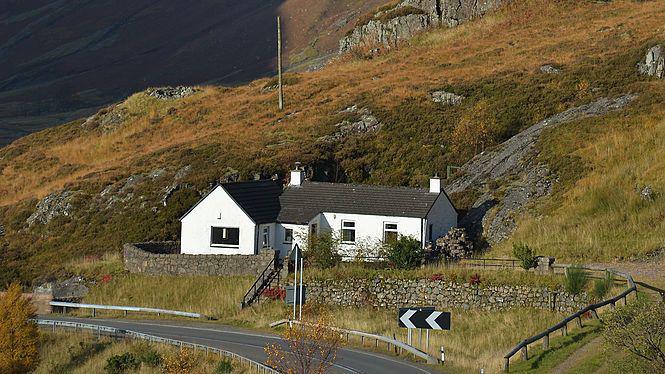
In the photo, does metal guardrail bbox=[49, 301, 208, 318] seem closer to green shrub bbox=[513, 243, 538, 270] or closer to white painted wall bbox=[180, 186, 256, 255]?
white painted wall bbox=[180, 186, 256, 255]

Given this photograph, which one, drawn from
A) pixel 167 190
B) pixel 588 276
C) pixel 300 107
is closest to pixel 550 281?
pixel 588 276

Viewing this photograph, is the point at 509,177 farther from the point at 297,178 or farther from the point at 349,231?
the point at 297,178

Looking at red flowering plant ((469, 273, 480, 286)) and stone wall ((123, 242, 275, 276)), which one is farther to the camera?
stone wall ((123, 242, 275, 276))

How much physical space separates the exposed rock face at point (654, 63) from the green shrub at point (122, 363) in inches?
1986

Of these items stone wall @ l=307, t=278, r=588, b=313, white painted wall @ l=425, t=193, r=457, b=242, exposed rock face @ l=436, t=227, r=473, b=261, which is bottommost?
stone wall @ l=307, t=278, r=588, b=313

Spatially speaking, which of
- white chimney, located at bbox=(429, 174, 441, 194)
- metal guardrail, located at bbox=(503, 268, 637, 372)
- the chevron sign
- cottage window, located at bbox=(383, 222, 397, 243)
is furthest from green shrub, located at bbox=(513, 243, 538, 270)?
the chevron sign

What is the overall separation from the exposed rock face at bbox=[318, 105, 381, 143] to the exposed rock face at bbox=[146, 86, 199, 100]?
1202 inches

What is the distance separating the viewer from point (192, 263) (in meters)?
49.8

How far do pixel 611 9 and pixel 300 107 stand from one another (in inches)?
1438

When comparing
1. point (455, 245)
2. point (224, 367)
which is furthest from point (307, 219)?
point (224, 367)

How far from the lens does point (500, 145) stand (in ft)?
223

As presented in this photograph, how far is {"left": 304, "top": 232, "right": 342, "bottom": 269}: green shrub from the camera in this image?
1879 inches

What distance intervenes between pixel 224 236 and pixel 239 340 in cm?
1276

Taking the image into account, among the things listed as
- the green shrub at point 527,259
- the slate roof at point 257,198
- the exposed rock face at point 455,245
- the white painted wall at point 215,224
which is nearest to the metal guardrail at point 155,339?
the white painted wall at point 215,224
